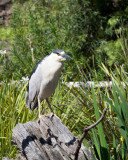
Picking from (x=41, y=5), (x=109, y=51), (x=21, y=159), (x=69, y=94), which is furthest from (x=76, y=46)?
(x=21, y=159)

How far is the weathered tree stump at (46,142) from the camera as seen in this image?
2416 millimetres

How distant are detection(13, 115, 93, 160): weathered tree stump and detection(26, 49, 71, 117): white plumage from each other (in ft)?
1.49

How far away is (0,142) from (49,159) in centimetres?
79

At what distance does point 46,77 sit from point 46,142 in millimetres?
718

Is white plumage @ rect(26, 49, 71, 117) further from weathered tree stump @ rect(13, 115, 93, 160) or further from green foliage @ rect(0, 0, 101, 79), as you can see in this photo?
green foliage @ rect(0, 0, 101, 79)

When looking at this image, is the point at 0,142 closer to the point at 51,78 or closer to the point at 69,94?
the point at 51,78

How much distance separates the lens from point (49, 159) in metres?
2.45

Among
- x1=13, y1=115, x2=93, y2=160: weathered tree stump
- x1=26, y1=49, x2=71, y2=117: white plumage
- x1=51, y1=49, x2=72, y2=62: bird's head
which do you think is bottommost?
x1=13, y1=115, x2=93, y2=160: weathered tree stump

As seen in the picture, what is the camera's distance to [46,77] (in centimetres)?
304

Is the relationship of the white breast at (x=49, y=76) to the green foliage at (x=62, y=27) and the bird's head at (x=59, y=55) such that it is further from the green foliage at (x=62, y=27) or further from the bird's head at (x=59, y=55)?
the green foliage at (x=62, y=27)

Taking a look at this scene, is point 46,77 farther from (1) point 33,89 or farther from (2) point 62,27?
Answer: (2) point 62,27

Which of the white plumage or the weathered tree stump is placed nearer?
the weathered tree stump

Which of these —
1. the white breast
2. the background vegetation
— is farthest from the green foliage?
the white breast

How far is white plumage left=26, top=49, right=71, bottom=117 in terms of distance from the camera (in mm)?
2951
